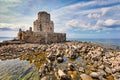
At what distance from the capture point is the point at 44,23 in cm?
7050

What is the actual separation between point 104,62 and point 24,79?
39.0 ft

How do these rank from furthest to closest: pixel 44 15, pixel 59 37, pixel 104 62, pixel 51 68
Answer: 1. pixel 44 15
2. pixel 59 37
3. pixel 104 62
4. pixel 51 68

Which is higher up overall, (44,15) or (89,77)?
(44,15)

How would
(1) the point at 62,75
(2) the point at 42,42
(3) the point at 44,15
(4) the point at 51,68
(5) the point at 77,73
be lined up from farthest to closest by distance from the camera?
(3) the point at 44,15 < (2) the point at 42,42 < (4) the point at 51,68 < (5) the point at 77,73 < (1) the point at 62,75

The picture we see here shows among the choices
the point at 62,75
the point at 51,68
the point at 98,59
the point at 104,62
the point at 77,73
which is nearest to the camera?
the point at 62,75

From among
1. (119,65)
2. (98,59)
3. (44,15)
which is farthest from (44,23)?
(119,65)

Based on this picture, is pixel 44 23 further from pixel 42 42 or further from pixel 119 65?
pixel 119 65

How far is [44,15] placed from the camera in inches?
2773

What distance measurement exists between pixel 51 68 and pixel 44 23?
5446 cm

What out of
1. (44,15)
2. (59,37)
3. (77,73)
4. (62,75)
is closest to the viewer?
(62,75)

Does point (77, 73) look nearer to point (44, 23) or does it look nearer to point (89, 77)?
point (89, 77)

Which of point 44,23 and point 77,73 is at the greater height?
point 44,23

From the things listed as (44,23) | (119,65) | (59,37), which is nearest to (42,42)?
(59,37)

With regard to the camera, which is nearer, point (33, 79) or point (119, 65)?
point (33, 79)
